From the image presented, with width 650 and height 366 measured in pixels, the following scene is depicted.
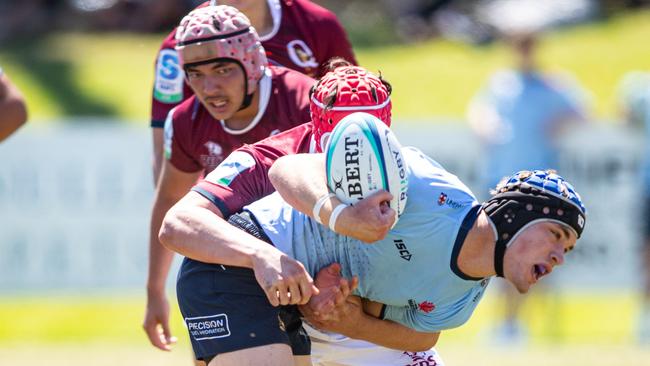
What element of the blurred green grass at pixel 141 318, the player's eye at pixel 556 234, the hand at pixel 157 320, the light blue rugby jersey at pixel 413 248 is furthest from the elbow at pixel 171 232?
the blurred green grass at pixel 141 318

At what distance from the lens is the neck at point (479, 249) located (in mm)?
3812

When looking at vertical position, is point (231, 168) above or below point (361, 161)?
below

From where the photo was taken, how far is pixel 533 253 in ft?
12.5

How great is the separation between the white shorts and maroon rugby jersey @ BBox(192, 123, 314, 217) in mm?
703

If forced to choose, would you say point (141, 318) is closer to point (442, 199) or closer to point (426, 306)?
point (426, 306)

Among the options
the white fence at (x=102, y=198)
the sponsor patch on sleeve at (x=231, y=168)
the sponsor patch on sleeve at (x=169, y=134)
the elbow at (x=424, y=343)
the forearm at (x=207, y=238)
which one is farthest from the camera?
the white fence at (x=102, y=198)

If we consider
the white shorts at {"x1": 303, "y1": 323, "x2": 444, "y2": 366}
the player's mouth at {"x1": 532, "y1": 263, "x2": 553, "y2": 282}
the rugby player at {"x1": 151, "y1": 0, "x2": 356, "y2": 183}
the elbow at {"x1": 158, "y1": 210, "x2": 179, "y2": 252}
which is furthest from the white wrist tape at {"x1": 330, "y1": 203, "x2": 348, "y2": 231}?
the rugby player at {"x1": 151, "y1": 0, "x2": 356, "y2": 183}

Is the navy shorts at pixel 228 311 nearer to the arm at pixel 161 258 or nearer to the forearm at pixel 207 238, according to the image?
the forearm at pixel 207 238

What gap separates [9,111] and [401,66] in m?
9.82

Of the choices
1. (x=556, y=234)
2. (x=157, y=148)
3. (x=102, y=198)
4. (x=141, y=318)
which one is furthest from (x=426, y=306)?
(x=102, y=198)

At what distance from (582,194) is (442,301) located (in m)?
6.37

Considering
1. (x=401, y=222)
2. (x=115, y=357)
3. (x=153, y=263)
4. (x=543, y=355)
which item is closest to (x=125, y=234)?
(x=115, y=357)

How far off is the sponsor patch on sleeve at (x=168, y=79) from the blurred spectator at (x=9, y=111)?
0.61 meters

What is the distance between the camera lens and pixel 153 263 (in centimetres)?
518
